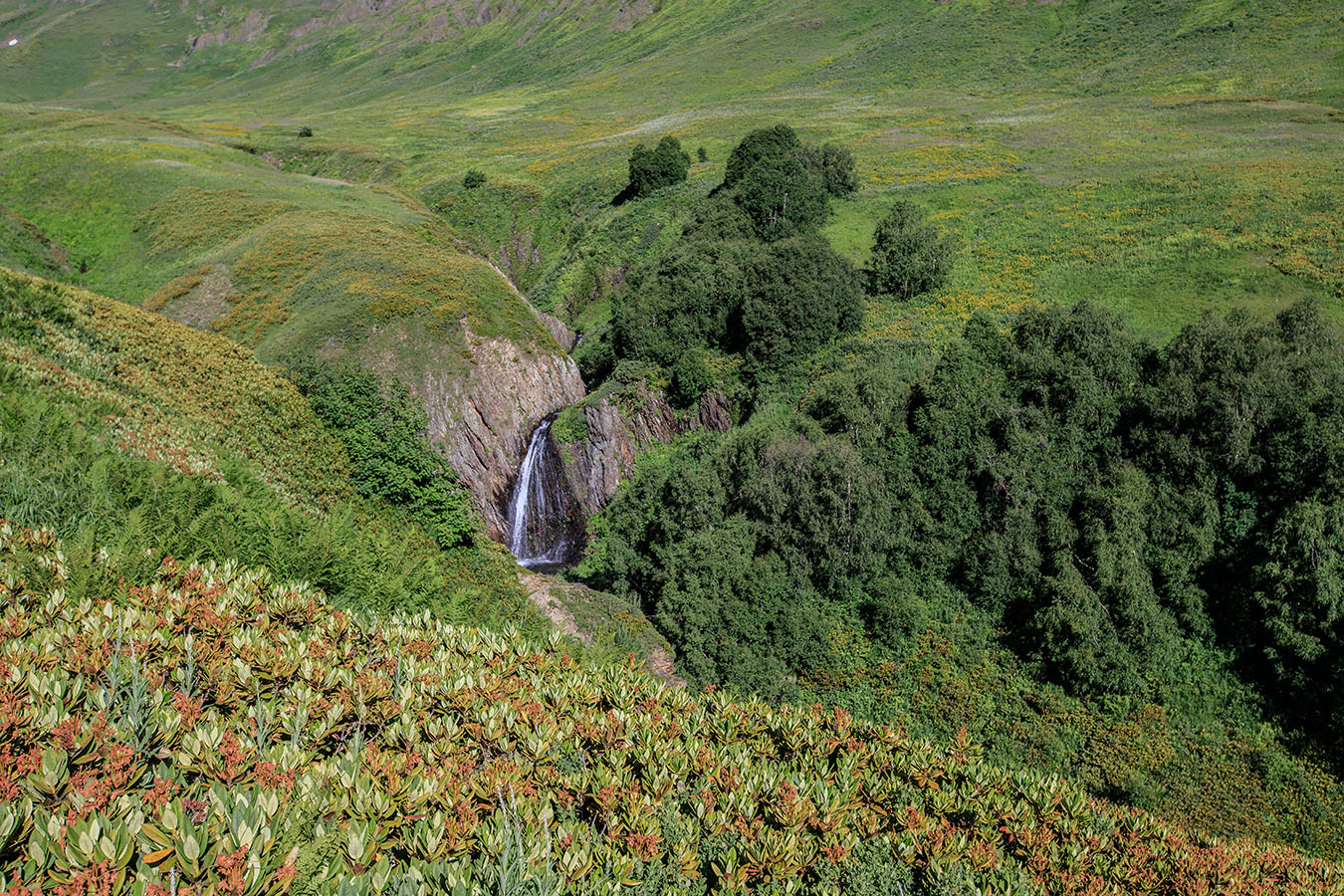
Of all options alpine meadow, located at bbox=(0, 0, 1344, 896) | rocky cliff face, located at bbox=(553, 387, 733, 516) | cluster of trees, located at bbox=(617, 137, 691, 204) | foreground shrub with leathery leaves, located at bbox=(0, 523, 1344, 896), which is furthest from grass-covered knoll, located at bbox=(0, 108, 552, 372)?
foreground shrub with leathery leaves, located at bbox=(0, 523, 1344, 896)

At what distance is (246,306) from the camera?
38844 mm

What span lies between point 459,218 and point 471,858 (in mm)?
85846

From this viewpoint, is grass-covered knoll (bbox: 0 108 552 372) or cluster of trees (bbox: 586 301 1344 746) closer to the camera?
cluster of trees (bbox: 586 301 1344 746)

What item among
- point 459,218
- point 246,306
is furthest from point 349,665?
point 459,218

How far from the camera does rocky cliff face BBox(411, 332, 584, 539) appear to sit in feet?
117

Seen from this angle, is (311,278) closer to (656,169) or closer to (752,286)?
(752,286)

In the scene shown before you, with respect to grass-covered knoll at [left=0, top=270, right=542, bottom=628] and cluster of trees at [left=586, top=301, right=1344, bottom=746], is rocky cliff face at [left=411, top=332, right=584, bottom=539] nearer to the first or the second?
cluster of trees at [left=586, top=301, right=1344, bottom=746]

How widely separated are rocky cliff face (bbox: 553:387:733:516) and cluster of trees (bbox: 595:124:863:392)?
243 cm

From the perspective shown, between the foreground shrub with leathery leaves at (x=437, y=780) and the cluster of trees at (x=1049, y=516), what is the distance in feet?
48.5

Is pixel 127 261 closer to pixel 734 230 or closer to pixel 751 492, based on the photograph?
pixel 734 230

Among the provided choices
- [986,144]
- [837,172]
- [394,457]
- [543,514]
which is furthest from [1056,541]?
[986,144]

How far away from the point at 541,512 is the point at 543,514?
16cm

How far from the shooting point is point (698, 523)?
92.3 feet

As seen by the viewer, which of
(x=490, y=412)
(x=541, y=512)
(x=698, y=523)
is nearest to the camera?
(x=698, y=523)
